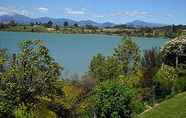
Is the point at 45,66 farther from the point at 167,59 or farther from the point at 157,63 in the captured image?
the point at 157,63

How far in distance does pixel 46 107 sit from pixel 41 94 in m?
1.99

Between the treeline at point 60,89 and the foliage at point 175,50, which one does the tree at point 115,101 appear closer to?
the treeline at point 60,89

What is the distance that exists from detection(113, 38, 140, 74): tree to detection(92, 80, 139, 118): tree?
29.3 m

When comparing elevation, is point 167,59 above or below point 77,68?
above

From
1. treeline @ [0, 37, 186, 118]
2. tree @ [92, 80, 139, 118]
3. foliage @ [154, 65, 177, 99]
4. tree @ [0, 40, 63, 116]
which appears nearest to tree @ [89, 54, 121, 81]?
treeline @ [0, 37, 186, 118]

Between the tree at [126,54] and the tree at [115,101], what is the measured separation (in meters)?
29.3

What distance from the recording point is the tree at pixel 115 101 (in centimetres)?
3659

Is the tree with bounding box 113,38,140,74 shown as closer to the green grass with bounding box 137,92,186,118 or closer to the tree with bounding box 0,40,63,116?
the tree with bounding box 0,40,63,116

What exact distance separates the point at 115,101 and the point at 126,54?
3166 centimetres

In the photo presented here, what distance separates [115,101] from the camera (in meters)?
36.4

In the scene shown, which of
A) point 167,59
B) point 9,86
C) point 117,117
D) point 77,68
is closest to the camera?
point 9,86

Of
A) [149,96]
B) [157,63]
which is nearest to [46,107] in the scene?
[149,96]

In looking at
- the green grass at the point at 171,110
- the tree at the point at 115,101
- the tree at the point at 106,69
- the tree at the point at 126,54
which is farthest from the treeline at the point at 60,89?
the tree at the point at 126,54

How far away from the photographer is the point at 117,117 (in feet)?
120
